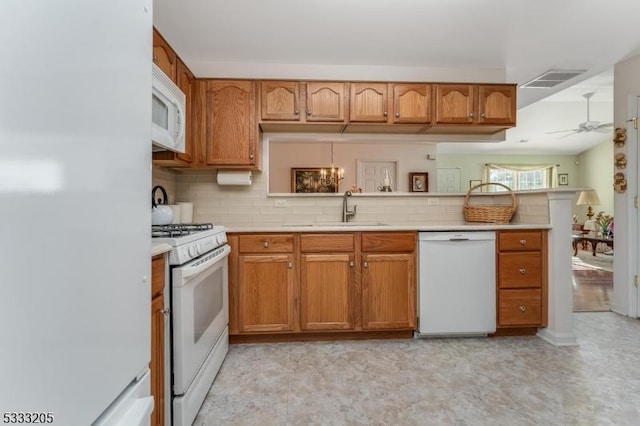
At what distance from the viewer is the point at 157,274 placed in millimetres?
1342

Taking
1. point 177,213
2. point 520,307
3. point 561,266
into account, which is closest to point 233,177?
point 177,213

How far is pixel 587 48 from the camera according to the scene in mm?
2908

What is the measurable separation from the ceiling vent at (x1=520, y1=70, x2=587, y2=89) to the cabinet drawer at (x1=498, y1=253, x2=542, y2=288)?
201 centimetres

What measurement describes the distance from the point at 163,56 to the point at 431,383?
2580 mm

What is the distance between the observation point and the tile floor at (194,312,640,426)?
1.67 metres

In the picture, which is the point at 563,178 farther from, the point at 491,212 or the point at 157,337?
the point at 157,337

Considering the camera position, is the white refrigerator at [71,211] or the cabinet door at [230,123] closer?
the white refrigerator at [71,211]

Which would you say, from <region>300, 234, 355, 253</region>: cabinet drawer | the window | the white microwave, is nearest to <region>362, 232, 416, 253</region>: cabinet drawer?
<region>300, 234, 355, 253</region>: cabinet drawer

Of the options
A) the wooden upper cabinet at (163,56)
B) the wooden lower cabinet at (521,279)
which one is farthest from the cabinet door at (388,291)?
the wooden upper cabinet at (163,56)

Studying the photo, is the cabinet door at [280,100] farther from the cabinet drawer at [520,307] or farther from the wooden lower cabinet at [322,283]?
the cabinet drawer at [520,307]

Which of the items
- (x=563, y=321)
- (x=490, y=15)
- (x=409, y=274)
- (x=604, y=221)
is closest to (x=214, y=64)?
(x=490, y=15)

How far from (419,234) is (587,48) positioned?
2255 millimetres

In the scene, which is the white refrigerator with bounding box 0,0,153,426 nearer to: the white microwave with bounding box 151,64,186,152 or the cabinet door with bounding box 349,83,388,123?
the white microwave with bounding box 151,64,186,152

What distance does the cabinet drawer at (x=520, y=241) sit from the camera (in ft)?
8.64
